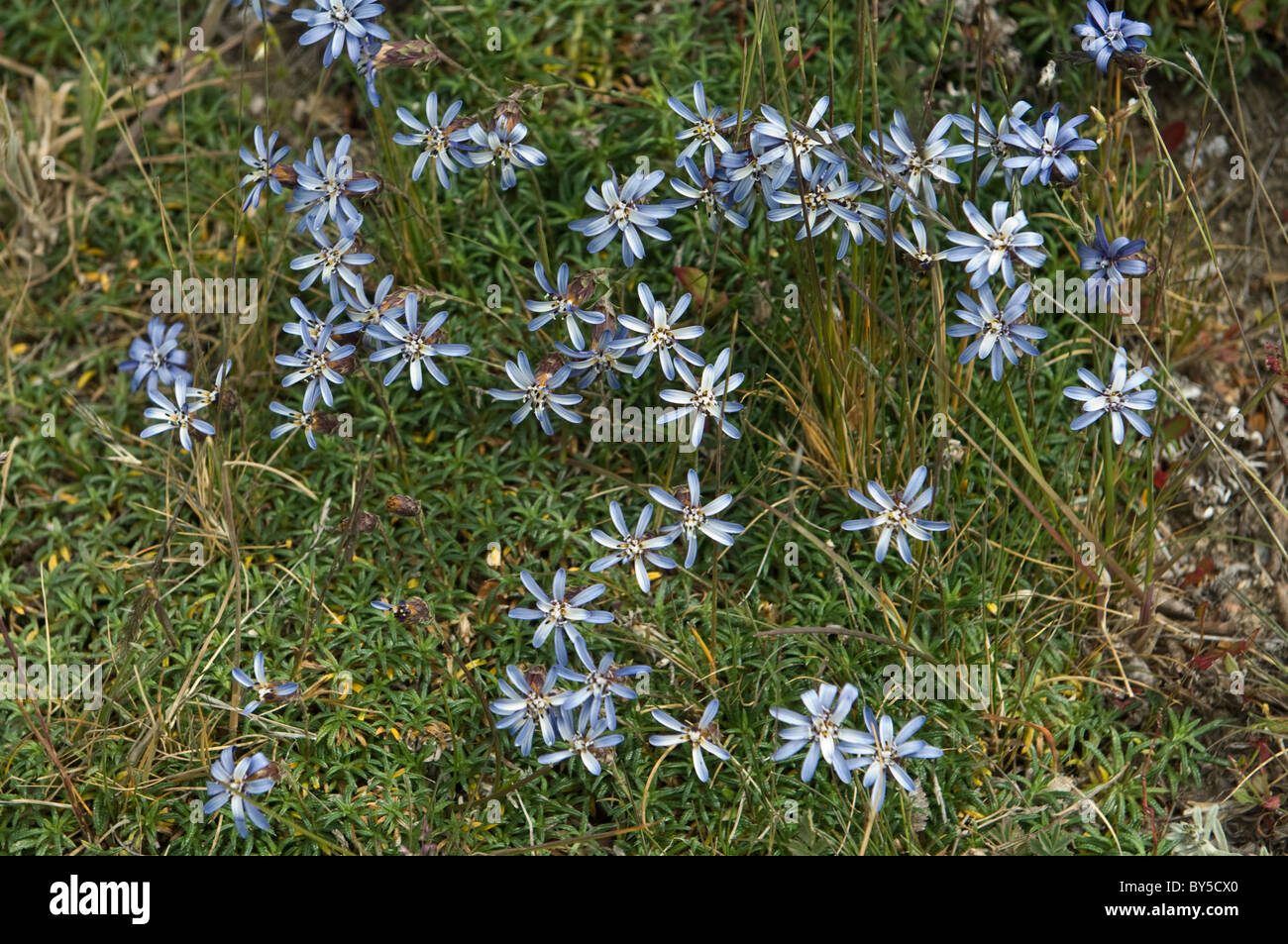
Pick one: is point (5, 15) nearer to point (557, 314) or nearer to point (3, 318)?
point (3, 318)

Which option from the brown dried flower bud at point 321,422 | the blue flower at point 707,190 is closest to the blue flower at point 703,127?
the blue flower at point 707,190

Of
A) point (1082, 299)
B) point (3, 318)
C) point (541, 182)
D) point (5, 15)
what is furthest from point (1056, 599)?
point (5, 15)

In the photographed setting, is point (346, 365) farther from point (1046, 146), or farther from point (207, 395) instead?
point (1046, 146)

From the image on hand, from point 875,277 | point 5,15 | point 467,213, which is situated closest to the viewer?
point 875,277

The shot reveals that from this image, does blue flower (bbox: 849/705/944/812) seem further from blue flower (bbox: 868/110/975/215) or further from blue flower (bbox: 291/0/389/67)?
blue flower (bbox: 291/0/389/67)

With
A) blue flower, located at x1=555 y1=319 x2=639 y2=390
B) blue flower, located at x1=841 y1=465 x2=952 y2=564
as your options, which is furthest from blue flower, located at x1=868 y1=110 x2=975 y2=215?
blue flower, located at x1=555 y1=319 x2=639 y2=390

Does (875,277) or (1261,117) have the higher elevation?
(1261,117)

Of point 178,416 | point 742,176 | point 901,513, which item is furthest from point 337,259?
point 901,513
